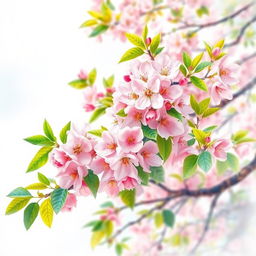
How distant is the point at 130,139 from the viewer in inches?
34.7

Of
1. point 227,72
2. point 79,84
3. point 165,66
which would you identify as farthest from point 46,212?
point 79,84

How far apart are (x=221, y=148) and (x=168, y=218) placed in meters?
0.97

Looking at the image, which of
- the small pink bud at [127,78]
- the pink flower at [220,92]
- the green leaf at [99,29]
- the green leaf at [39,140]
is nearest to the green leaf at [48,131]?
the green leaf at [39,140]

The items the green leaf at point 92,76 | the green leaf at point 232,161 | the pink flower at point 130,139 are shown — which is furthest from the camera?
the green leaf at point 92,76

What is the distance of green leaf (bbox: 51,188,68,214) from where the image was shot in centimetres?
90

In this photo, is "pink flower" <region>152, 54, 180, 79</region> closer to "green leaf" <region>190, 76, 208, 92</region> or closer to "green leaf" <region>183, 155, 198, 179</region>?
"green leaf" <region>190, 76, 208, 92</region>

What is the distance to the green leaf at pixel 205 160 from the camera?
36.6 inches

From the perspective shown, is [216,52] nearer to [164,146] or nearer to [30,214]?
[164,146]

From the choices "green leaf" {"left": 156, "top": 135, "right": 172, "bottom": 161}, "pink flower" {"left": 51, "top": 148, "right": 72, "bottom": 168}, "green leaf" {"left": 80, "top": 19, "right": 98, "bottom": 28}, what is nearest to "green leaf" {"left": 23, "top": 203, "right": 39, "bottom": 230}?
"pink flower" {"left": 51, "top": 148, "right": 72, "bottom": 168}

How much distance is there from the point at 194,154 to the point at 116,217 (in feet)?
2.80

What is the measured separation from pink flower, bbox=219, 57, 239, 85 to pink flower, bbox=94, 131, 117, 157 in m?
0.37

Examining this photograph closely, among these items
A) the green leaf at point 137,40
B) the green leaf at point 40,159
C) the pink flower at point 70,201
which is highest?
the green leaf at point 137,40

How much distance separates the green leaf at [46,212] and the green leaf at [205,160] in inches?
15.2

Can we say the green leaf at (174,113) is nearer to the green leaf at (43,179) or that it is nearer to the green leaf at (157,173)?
the green leaf at (157,173)
